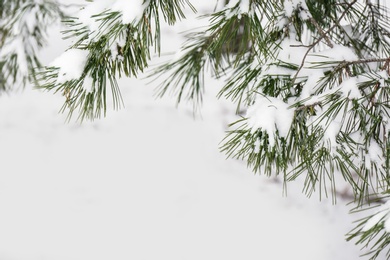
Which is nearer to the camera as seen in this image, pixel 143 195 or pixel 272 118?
pixel 272 118

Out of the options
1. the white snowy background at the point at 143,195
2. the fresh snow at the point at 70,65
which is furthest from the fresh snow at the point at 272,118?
the white snowy background at the point at 143,195

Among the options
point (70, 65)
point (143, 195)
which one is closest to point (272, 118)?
point (70, 65)

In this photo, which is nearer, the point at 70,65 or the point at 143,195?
the point at 70,65

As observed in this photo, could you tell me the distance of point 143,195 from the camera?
→ 250cm

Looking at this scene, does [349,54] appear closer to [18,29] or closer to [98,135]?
[18,29]

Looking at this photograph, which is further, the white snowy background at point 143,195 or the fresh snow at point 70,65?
the white snowy background at point 143,195

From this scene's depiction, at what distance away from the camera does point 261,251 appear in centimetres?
225

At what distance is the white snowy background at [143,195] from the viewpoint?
226cm

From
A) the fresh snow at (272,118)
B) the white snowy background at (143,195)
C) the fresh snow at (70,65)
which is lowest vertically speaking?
the white snowy background at (143,195)

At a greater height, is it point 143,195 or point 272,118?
point 272,118

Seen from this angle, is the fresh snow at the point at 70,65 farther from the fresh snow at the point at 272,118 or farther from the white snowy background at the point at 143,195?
the white snowy background at the point at 143,195

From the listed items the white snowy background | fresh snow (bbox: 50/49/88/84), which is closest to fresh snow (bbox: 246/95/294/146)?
fresh snow (bbox: 50/49/88/84)

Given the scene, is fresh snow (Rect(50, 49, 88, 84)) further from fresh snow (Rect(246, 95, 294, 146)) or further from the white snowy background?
the white snowy background

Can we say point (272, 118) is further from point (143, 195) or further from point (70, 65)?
point (143, 195)
